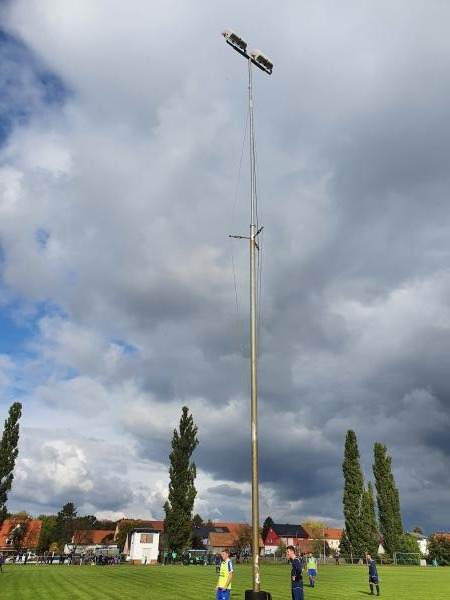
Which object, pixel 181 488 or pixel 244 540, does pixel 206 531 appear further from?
pixel 181 488

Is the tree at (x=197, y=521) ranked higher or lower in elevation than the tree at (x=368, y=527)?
higher

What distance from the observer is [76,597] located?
73.7 feet

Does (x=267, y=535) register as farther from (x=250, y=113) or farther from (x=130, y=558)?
(x=250, y=113)

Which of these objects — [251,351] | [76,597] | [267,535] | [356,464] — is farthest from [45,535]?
[251,351]

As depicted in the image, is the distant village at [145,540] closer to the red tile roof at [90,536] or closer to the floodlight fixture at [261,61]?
the red tile roof at [90,536]

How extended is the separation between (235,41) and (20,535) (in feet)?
406

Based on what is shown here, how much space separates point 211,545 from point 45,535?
4106cm

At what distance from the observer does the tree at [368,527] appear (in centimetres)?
7075

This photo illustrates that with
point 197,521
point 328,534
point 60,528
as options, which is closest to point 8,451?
point 60,528

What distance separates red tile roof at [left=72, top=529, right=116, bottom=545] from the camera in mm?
125688

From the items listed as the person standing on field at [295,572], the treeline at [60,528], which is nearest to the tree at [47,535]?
the treeline at [60,528]

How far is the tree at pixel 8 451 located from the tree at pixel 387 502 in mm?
53916

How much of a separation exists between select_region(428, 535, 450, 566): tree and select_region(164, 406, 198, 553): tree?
124 ft

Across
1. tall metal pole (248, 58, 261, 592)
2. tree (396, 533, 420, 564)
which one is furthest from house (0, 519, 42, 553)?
tall metal pole (248, 58, 261, 592)
